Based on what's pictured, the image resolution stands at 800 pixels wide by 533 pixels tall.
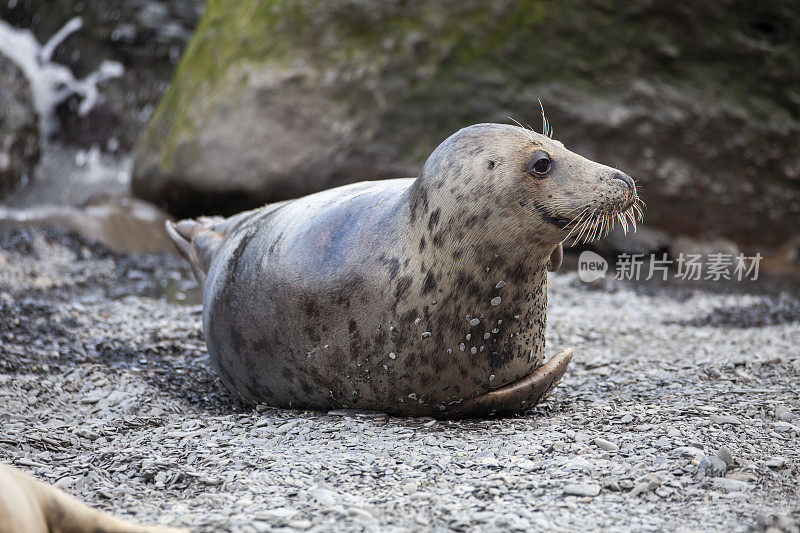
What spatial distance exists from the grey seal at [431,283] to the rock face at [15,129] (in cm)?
658

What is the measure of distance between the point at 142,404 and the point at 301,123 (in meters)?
4.08

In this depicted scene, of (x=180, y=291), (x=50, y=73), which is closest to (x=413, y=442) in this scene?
(x=180, y=291)

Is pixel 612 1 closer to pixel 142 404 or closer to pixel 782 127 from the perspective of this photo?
pixel 782 127

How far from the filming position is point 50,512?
1.67 meters

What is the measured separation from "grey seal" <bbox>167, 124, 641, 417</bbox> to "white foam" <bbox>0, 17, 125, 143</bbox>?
881 centimetres

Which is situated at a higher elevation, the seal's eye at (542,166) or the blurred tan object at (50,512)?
the seal's eye at (542,166)

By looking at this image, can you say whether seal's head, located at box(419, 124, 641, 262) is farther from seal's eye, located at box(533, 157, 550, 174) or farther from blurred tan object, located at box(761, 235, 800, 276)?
blurred tan object, located at box(761, 235, 800, 276)

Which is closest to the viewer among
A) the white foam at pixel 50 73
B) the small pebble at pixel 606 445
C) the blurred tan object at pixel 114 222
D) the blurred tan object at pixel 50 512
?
the blurred tan object at pixel 50 512

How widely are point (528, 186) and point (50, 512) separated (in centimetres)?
171

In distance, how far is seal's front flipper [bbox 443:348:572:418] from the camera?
2.83 m

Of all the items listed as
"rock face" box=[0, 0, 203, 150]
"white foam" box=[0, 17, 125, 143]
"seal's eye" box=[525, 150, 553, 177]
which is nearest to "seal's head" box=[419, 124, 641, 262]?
"seal's eye" box=[525, 150, 553, 177]

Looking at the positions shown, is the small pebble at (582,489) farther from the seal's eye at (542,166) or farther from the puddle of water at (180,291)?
the puddle of water at (180,291)

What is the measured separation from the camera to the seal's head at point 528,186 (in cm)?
263

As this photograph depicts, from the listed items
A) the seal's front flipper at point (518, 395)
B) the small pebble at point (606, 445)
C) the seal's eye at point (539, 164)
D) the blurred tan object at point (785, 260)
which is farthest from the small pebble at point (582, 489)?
the blurred tan object at point (785, 260)
